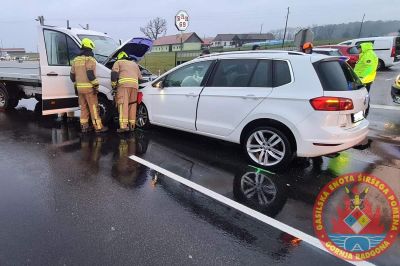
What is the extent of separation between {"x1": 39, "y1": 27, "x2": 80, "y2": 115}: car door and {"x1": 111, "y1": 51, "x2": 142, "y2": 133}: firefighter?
1.35m

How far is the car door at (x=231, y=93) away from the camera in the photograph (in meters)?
4.88

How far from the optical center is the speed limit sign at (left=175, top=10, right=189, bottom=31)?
1051 cm

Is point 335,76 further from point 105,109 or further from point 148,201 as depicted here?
point 105,109

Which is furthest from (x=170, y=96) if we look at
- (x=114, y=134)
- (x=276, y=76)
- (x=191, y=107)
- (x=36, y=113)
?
(x=36, y=113)

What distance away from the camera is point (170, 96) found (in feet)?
20.2

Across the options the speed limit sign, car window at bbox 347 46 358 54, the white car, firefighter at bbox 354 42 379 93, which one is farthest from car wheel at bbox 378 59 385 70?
Answer: the white car

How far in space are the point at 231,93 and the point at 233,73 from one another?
37 centimetres

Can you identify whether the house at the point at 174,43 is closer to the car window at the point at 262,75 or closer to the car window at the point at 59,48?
the car window at the point at 59,48

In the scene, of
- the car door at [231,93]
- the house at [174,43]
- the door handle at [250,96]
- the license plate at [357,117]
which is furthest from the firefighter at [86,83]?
the house at [174,43]

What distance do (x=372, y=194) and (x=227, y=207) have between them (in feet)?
6.53

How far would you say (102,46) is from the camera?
795 centimetres

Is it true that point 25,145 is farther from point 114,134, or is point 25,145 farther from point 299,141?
point 299,141

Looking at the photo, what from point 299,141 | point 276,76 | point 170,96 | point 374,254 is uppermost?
point 276,76

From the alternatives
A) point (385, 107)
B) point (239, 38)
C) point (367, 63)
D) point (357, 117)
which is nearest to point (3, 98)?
point (357, 117)
